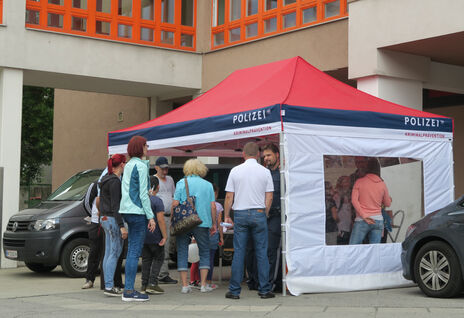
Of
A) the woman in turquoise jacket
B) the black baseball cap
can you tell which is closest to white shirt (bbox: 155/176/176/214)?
the black baseball cap

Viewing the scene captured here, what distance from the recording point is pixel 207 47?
1919 centimetres

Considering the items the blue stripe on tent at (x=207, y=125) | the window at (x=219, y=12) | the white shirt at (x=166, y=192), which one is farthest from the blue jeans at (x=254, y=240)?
the window at (x=219, y=12)

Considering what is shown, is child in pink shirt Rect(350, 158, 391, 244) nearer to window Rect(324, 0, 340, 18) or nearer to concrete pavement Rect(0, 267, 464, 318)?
concrete pavement Rect(0, 267, 464, 318)

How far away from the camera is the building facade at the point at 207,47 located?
13.7 metres

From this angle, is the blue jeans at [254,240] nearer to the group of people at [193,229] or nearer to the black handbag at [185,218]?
the group of people at [193,229]

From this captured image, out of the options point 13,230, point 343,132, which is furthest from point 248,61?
point 343,132

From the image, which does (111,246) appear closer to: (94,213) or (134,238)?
(134,238)

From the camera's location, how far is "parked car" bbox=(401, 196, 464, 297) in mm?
8812

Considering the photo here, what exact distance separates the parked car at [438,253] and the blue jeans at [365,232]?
0.71 metres

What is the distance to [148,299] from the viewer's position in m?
9.24

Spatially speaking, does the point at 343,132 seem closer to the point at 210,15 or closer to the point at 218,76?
the point at 218,76

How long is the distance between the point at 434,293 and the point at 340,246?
4.45 ft

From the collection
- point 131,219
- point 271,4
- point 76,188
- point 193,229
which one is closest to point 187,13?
point 271,4

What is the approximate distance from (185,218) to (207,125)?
1522 millimetres
